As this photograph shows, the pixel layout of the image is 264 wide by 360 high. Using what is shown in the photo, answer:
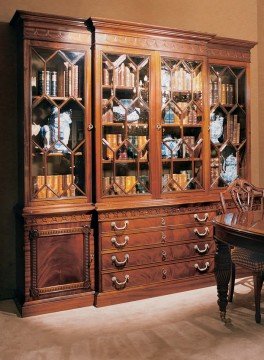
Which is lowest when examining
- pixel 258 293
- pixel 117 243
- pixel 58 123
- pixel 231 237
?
pixel 258 293

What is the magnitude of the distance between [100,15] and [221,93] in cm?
130

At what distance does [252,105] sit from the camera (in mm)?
4859

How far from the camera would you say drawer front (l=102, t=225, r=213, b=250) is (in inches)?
142

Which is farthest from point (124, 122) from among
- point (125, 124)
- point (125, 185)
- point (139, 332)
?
point (139, 332)

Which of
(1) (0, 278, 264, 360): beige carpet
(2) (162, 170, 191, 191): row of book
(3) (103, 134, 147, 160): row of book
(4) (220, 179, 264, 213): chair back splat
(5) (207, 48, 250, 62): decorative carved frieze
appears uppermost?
(5) (207, 48, 250, 62): decorative carved frieze

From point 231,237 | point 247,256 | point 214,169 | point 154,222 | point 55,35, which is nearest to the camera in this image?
point 231,237

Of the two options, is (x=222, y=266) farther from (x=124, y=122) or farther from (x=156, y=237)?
(x=124, y=122)

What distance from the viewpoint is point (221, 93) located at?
421 centimetres

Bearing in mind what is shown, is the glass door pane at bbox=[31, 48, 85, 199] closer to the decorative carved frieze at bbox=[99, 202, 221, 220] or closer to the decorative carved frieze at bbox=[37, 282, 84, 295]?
the decorative carved frieze at bbox=[99, 202, 221, 220]

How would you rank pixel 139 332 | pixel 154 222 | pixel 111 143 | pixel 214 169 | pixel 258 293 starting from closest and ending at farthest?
pixel 139 332 < pixel 258 293 < pixel 111 143 < pixel 154 222 < pixel 214 169

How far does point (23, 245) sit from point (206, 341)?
148 cm

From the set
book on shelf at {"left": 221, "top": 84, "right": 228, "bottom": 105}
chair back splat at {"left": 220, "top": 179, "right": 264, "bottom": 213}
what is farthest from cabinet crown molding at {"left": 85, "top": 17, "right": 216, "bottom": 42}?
chair back splat at {"left": 220, "top": 179, "right": 264, "bottom": 213}

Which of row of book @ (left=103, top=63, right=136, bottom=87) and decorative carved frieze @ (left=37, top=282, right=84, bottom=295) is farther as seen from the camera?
row of book @ (left=103, top=63, right=136, bottom=87)

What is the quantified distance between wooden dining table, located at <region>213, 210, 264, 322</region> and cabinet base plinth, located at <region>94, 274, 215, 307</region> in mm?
710
